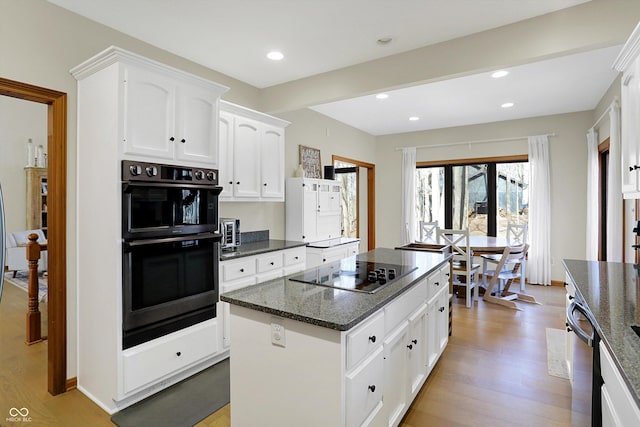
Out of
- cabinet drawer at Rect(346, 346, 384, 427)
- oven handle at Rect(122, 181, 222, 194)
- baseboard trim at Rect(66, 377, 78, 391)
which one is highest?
oven handle at Rect(122, 181, 222, 194)

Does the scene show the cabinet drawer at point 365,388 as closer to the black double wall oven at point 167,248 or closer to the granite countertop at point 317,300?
the granite countertop at point 317,300

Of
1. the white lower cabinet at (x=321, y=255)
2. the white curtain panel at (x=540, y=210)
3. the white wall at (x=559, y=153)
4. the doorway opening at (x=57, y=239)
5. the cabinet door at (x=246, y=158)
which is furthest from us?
the white curtain panel at (x=540, y=210)

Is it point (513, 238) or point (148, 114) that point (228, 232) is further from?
point (513, 238)

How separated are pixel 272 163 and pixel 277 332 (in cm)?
255

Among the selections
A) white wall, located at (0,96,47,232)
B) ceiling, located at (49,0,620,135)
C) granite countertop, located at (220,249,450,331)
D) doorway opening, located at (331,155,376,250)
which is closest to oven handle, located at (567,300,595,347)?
granite countertop, located at (220,249,450,331)

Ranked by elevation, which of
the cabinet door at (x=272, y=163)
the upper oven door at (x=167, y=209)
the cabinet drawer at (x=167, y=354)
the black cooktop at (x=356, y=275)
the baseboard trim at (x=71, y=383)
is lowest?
the baseboard trim at (x=71, y=383)

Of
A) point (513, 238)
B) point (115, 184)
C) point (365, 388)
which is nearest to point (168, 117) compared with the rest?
point (115, 184)

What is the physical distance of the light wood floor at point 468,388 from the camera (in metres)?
2.10

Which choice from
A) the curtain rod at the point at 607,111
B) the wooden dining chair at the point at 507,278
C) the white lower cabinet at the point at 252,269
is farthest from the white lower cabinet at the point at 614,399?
the curtain rod at the point at 607,111

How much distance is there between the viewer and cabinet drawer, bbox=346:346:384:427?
1.38m

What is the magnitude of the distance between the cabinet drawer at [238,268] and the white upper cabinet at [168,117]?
85 cm

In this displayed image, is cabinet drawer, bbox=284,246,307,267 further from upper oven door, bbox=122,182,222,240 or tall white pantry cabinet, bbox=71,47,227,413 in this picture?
tall white pantry cabinet, bbox=71,47,227,413

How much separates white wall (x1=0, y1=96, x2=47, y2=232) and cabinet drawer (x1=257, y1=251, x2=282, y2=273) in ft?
15.8

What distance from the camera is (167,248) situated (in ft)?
7.72
